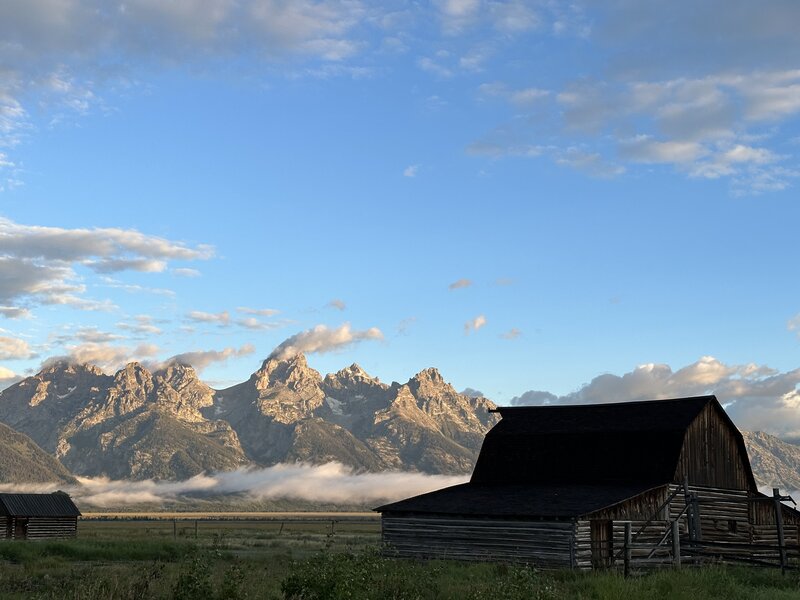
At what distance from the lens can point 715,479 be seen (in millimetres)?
42594

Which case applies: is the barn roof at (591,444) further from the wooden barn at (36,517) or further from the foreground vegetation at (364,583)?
the wooden barn at (36,517)

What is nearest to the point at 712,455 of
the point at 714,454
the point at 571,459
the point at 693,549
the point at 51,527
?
the point at 714,454

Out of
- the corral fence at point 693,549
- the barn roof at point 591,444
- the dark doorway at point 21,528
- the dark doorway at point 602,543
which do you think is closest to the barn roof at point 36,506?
the dark doorway at point 21,528

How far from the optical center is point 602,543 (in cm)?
3619

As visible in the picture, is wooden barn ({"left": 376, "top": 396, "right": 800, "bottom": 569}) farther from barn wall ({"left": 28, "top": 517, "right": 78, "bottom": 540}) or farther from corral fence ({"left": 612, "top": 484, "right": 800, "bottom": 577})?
barn wall ({"left": 28, "top": 517, "right": 78, "bottom": 540})

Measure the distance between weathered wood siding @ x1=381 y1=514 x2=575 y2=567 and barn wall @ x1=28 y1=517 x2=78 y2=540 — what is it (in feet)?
109

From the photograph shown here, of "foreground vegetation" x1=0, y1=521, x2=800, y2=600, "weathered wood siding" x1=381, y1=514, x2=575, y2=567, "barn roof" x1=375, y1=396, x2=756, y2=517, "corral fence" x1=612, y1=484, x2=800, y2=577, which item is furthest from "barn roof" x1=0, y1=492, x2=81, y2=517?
"corral fence" x1=612, y1=484, x2=800, y2=577

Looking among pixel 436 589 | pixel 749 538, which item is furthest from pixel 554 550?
pixel 436 589

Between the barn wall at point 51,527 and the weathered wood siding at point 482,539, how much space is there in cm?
3322

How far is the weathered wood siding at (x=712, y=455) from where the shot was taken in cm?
4078

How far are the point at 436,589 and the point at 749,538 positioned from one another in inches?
1106

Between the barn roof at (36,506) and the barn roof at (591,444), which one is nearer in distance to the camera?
the barn roof at (591,444)

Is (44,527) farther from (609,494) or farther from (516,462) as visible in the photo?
(609,494)

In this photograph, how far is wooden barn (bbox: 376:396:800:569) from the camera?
35469 mm
